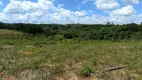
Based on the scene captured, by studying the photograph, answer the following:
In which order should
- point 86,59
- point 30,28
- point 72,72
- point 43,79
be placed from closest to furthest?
point 43,79 → point 72,72 → point 86,59 → point 30,28

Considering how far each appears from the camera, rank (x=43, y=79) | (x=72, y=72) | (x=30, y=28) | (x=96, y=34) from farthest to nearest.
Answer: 1. (x=30, y=28)
2. (x=96, y=34)
3. (x=72, y=72)
4. (x=43, y=79)

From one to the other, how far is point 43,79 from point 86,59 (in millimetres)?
2395

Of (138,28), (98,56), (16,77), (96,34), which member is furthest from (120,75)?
(138,28)

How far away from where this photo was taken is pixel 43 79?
20.1ft

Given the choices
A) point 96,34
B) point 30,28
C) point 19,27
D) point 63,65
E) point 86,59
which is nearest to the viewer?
point 63,65

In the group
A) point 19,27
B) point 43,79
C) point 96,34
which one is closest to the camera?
point 43,79

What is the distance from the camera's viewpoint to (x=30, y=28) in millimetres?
69625

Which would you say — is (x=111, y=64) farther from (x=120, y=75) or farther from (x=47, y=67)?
(x=47, y=67)

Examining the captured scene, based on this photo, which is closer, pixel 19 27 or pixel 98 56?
pixel 98 56

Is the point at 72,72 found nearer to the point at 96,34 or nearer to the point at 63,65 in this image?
the point at 63,65

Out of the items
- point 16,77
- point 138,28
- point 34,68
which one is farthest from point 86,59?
point 138,28

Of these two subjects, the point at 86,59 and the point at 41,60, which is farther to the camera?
the point at 86,59

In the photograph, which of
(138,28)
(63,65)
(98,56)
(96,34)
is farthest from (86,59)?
(138,28)

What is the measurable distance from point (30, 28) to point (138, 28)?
33672 millimetres
